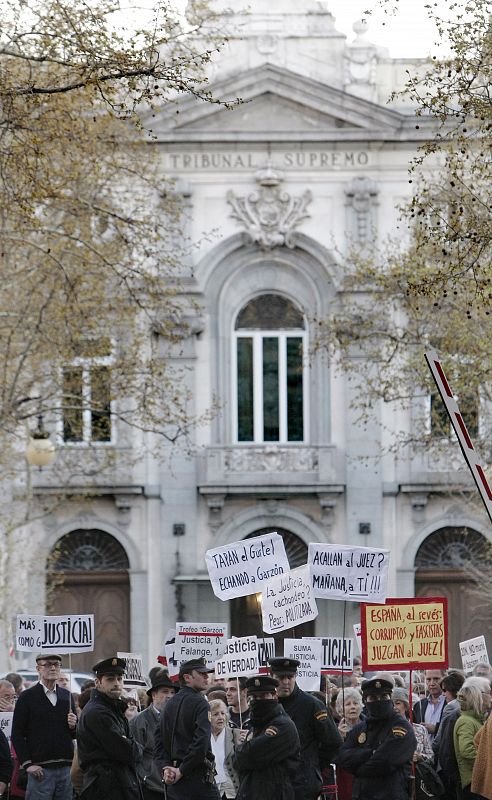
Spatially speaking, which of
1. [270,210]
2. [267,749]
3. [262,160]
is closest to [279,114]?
[262,160]

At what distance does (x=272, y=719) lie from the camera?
1527 cm

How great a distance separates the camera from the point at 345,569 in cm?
1866

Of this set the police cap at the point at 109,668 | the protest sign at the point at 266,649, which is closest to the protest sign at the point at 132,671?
the protest sign at the point at 266,649

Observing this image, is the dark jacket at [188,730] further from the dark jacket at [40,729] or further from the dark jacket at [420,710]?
the dark jacket at [420,710]

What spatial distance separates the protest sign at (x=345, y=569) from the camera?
61.0ft

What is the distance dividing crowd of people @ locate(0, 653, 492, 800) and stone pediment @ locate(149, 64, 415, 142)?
83.8 feet

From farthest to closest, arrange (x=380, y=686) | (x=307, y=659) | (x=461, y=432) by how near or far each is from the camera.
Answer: (x=307, y=659), (x=380, y=686), (x=461, y=432)

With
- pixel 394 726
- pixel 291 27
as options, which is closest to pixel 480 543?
pixel 291 27

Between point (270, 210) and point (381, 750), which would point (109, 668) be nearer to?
point (381, 750)

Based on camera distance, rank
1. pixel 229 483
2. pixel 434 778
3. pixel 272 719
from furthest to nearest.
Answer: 1. pixel 229 483
2. pixel 434 778
3. pixel 272 719

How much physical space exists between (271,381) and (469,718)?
2670 cm

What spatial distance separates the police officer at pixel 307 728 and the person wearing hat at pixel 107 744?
1.22m

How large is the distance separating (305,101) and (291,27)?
1.99m

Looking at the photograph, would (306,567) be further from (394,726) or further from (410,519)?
(410,519)
